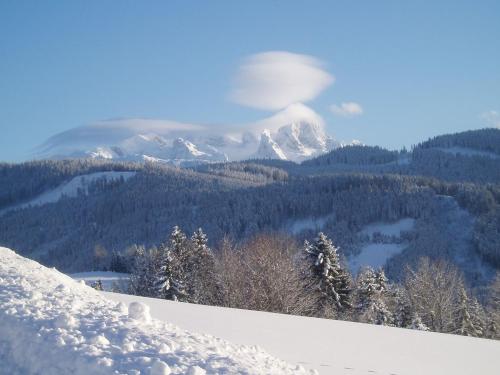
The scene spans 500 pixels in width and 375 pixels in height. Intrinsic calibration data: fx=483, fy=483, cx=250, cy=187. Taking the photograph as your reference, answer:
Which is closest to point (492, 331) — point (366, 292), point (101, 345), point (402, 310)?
point (402, 310)

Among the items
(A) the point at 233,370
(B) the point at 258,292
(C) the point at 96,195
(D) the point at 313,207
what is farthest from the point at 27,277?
(C) the point at 96,195

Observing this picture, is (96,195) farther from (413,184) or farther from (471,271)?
(471,271)

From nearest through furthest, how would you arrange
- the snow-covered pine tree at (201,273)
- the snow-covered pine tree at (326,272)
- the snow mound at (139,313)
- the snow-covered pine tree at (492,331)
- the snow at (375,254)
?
the snow mound at (139,313) → the snow-covered pine tree at (492,331) → the snow-covered pine tree at (326,272) → the snow-covered pine tree at (201,273) → the snow at (375,254)

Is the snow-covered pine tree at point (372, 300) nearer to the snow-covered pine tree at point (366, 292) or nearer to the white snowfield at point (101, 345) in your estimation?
the snow-covered pine tree at point (366, 292)

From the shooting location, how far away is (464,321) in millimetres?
30422

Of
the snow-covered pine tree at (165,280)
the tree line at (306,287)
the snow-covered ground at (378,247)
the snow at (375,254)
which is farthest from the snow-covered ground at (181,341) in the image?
the snow at (375,254)

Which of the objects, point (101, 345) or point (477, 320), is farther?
point (477, 320)

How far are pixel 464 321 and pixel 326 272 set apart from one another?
373 inches

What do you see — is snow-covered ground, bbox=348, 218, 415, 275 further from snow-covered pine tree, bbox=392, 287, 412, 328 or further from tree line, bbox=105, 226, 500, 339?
tree line, bbox=105, 226, 500, 339

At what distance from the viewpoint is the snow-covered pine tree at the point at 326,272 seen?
29.5m

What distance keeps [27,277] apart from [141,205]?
151567 mm

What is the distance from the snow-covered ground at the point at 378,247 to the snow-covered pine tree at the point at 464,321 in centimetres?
6262

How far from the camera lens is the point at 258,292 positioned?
24.6 m

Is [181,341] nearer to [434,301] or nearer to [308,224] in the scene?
[434,301]
